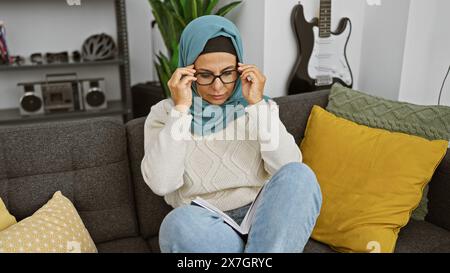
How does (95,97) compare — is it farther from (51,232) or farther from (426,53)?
(426,53)

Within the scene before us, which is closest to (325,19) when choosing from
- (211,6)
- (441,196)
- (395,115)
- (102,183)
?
(211,6)

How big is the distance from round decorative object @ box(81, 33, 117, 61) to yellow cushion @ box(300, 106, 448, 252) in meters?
1.96

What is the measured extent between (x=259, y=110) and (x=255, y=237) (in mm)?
441

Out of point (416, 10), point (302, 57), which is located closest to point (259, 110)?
point (302, 57)

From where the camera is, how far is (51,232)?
1197 millimetres

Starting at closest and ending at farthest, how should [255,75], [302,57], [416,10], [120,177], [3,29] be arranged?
[255,75] → [120,177] → [416,10] → [302,57] → [3,29]

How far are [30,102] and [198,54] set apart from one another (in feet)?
6.37

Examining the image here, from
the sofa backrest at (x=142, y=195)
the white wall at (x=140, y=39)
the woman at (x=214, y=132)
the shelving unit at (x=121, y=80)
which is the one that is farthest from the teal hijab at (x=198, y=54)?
the white wall at (x=140, y=39)

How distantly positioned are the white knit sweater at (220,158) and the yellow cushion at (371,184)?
0.23m

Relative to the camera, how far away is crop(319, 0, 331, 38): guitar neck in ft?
6.66

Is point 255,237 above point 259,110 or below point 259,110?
below

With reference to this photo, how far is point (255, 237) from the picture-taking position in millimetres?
1070

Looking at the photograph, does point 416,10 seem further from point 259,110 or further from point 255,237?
point 255,237
